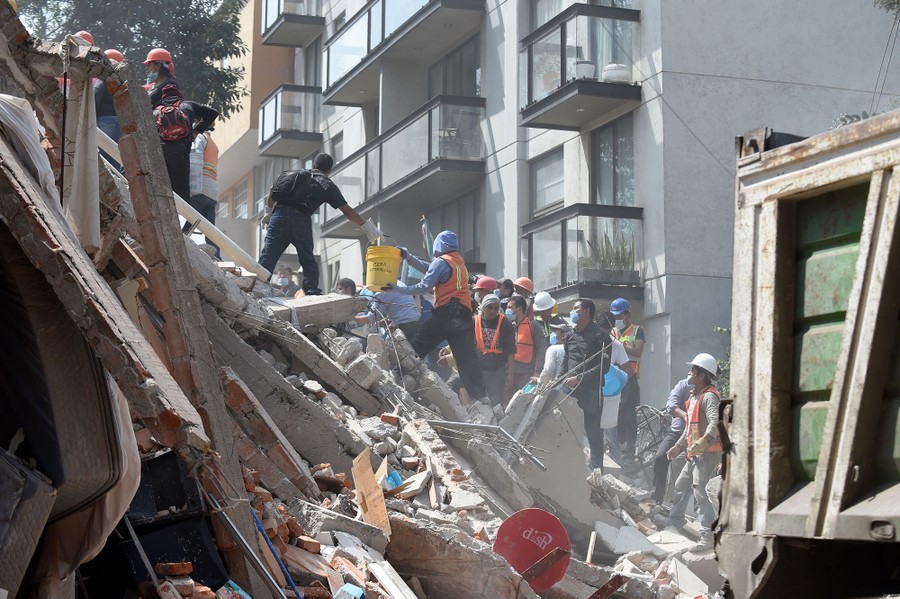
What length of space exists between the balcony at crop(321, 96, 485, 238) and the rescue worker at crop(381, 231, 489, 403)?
36.8ft

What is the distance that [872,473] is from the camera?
3.90 m

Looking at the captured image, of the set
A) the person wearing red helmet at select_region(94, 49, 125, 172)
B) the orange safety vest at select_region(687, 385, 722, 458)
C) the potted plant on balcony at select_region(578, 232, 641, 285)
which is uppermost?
the person wearing red helmet at select_region(94, 49, 125, 172)

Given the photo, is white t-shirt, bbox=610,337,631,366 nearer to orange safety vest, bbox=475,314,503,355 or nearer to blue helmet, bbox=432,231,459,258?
orange safety vest, bbox=475,314,503,355

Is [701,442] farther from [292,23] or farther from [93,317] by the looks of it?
[292,23]

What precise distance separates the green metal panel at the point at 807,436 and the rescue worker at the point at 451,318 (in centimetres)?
768

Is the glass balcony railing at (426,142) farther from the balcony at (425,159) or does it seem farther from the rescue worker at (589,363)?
the rescue worker at (589,363)

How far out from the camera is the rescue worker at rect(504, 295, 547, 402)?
13.0 metres

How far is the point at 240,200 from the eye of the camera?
4194cm

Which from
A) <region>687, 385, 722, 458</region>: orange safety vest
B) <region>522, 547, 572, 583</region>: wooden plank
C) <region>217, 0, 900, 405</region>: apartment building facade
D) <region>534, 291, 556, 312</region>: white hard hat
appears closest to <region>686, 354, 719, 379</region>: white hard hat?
<region>687, 385, 722, 458</region>: orange safety vest

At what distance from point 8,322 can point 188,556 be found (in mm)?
1757

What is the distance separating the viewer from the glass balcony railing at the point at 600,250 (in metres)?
18.2

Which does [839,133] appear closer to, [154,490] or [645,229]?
[154,490]

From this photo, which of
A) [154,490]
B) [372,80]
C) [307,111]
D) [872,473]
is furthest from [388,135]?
[872,473]

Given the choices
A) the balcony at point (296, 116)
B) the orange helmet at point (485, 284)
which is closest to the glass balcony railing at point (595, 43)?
the orange helmet at point (485, 284)
